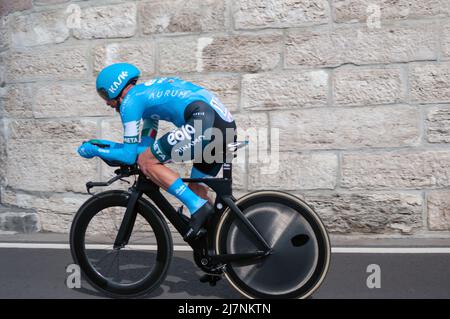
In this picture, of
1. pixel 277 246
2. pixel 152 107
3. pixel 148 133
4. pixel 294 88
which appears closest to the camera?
pixel 277 246

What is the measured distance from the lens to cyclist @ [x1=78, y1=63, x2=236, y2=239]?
12.7 ft

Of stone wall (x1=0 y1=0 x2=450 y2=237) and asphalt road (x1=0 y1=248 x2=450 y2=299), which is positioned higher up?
stone wall (x1=0 y1=0 x2=450 y2=237)

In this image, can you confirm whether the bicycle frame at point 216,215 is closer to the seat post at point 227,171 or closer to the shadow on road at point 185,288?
the seat post at point 227,171

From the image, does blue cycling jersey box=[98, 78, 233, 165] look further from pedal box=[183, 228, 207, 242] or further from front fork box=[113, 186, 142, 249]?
pedal box=[183, 228, 207, 242]

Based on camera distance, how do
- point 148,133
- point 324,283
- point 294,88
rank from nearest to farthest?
point 148,133
point 324,283
point 294,88

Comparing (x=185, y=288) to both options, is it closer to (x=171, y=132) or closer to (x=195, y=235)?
(x=195, y=235)

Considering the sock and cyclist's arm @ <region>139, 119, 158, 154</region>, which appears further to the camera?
cyclist's arm @ <region>139, 119, 158, 154</region>

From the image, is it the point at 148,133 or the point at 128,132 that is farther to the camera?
the point at 148,133

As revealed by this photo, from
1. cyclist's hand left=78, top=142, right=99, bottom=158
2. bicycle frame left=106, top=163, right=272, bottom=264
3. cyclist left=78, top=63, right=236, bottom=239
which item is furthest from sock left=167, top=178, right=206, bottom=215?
cyclist's hand left=78, top=142, right=99, bottom=158

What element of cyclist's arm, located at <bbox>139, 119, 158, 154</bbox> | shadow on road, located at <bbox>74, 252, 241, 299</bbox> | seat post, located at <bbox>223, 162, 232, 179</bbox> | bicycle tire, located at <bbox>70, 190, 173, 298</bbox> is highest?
cyclist's arm, located at <bbox>139, 119, 158, 154</bbox>

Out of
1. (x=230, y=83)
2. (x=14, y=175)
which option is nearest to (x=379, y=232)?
(x=230, y=83)

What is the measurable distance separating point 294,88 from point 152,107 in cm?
257

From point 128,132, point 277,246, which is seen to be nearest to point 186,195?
point 128,132

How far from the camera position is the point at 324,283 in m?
4.45
